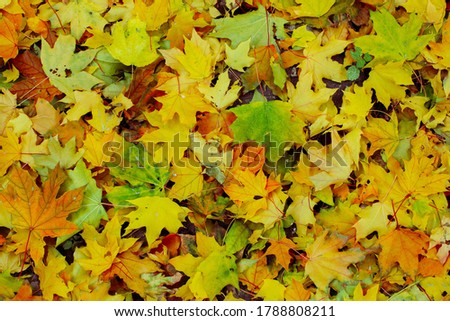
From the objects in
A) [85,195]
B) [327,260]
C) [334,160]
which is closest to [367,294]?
[327,260]

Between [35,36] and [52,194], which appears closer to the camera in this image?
[52,194]

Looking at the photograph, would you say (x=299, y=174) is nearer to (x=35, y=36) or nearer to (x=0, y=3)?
(x=35, y=36)

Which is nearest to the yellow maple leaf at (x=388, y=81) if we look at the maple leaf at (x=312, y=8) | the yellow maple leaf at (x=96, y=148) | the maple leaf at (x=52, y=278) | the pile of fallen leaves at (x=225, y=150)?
the pile of fallen leaves at (x=225, y=150)

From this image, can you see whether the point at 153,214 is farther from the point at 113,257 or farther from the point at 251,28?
the point at 251,28

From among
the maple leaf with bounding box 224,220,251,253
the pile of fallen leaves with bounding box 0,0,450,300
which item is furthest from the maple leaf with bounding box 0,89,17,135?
the maple leaf with bounding box 224,220,251,253

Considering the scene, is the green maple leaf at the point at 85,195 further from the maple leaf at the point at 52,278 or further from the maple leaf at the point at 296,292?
the maple leaf at the point at 296,292

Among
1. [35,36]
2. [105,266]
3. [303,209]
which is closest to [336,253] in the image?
[303,209]

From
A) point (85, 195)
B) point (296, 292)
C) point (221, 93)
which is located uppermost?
point (221, 93)

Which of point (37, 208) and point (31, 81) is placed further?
point (31, 81)
